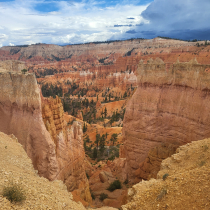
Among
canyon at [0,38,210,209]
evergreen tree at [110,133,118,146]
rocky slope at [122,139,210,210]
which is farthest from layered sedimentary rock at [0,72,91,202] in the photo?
evergreen tree at [110,133,118,146]

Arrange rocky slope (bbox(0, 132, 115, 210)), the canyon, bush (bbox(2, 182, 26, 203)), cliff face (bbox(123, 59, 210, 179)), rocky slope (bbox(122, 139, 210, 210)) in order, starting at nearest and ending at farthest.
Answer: bush (bbox(2, 182, 26, 203)), rocky slope (bbox(0, 132, 115, 210)), rocky slope (bbox(122, 139, 210, 210)), the canyon, cliff face (bbox(123, 59, 210, 179))

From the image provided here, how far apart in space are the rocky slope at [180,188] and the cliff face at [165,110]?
180 inches

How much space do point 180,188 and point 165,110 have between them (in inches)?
344

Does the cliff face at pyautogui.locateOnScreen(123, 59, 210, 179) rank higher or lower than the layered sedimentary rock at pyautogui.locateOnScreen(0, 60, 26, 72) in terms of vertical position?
lower

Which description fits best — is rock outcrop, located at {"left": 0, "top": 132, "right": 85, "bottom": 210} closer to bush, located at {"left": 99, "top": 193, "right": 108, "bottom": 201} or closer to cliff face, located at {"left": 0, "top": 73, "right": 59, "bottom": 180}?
cliff face, located at {"left": 0, "top": 73, "right": 59, "bottom": 180}

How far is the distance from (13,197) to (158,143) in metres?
12.0

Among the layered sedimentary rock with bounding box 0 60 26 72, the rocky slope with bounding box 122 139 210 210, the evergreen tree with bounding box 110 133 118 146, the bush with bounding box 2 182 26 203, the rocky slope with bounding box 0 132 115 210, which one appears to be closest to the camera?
the bush with bounding box 2 182 26 203

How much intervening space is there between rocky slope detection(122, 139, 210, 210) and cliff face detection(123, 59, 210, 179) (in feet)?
15.0

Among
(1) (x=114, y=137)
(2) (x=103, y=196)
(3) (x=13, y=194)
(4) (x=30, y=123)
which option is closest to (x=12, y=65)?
(4) (x=30, y=123)

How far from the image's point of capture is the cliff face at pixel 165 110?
12.6 metres

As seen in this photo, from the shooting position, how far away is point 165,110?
566 inches

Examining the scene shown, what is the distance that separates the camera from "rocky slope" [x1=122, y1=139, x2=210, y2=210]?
229 inches

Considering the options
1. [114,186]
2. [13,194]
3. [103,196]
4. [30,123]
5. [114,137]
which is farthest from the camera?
[114,137]

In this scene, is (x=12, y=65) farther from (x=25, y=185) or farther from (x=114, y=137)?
(x=114, y=137)
